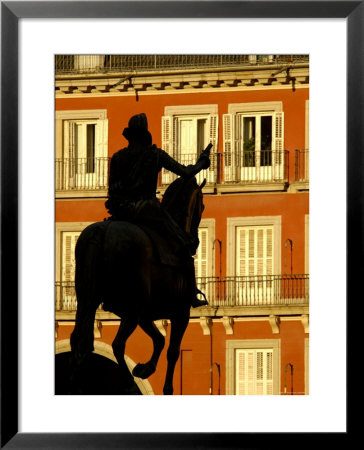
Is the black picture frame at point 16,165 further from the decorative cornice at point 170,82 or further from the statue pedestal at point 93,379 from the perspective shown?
the decorative cornice at point 170,82

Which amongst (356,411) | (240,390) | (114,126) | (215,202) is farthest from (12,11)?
(215,202)

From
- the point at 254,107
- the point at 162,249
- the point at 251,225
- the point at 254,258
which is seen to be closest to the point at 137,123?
the point at 162,249

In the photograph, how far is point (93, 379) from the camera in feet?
30.5

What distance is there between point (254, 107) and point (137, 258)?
11.5m

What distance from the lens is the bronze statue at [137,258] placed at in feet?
30.9

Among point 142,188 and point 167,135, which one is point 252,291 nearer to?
point 167,135

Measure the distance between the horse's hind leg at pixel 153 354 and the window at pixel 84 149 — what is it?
7.17 m

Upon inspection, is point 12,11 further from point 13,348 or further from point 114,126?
point 114,126

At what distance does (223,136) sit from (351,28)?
474 inches

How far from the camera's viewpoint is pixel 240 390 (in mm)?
17359

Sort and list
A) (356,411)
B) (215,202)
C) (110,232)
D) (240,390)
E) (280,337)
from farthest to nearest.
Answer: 1. (215,202)
2. (280,337)
3. (240,390)
4. (110,232)
5. (356,411)

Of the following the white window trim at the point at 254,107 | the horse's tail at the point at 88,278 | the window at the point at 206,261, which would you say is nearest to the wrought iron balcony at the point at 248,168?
the white window trim at the point at 254,107

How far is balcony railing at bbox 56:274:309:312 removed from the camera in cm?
2025

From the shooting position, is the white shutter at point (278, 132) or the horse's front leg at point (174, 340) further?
the white shutter at point (278, 132)
